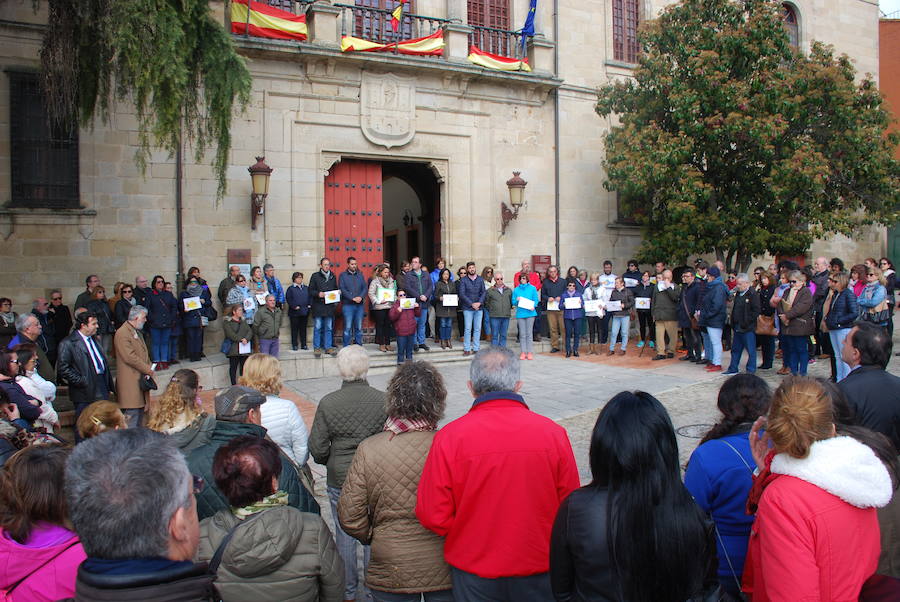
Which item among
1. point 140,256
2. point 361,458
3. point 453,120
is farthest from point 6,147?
point 361,458

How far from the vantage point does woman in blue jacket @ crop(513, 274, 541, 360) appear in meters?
13.9

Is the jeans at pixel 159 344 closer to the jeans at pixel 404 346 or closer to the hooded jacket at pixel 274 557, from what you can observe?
the jeans at pixel 404 346

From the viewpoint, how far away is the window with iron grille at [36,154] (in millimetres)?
12078

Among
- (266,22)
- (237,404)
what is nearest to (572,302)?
(266,22)

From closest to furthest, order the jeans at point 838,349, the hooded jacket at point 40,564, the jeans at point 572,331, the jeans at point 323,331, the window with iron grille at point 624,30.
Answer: the hooded jacket at point 40,564
the jeans at point 838,349
the jeans at point 323,331
the jeans at point 572,331
the window with iron grille at point 624,30

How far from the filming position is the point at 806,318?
33.4 ft

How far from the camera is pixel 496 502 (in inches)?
108

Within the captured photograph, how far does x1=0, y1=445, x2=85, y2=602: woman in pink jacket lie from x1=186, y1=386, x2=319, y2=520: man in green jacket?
0.61 meters

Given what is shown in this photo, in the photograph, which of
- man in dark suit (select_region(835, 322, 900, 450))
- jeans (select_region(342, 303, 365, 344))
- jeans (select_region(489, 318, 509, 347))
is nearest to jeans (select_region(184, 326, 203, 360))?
jeans (select_region(342, 303, 365, 344))

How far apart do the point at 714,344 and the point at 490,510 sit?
1016 cm

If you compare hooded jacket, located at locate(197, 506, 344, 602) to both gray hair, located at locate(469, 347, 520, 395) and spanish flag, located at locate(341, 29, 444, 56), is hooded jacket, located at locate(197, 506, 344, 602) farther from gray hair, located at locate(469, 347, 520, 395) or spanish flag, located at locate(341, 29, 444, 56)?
spanish flag, located at locate(341, 29, 444, 56)

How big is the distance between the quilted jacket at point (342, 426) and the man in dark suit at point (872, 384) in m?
2.79

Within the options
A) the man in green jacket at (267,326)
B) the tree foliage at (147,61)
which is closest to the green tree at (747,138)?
the man in green jacket at (267,326)

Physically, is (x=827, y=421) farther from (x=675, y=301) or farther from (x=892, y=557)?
(x=675, y=301)
